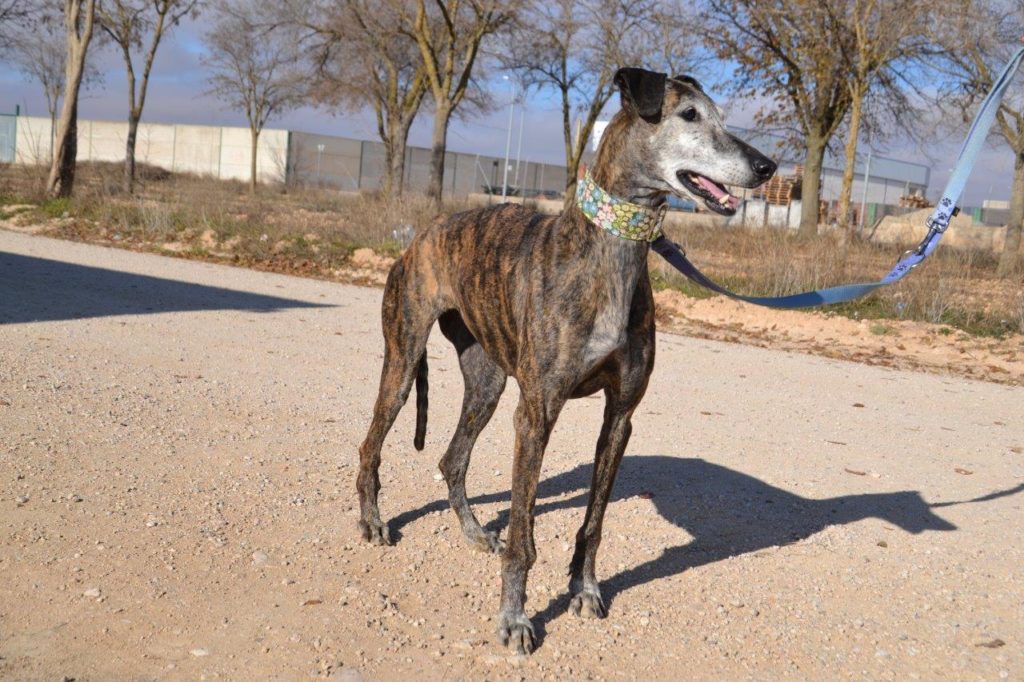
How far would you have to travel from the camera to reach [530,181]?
63.8 m

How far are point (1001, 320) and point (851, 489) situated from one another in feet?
29.8

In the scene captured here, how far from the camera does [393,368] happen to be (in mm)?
4828

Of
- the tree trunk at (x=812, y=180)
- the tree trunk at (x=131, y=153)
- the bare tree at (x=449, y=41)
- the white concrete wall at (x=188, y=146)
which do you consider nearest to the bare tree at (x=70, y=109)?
the tree trunk at (x=131, y=153)

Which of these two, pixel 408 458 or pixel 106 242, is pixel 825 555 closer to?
pixel 408 458

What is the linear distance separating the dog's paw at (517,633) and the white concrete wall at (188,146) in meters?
50.9

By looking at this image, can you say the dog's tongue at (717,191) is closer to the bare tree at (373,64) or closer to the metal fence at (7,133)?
the bare tree at (373,64)

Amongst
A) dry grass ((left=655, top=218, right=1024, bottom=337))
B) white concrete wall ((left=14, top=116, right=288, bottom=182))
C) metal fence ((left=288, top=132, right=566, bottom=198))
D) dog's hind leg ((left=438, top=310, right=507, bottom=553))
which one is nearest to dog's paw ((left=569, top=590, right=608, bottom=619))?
dog's hind leg ((left=438, top=310, right=507, bottom=553))

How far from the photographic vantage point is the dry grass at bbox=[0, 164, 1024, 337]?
48.8ft

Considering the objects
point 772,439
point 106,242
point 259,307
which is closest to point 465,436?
point 772,439

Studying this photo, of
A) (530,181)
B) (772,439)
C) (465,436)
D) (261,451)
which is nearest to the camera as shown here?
(465,436)

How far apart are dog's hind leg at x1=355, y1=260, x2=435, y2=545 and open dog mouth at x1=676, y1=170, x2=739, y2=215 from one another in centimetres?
156

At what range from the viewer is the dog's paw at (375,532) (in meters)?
4.76

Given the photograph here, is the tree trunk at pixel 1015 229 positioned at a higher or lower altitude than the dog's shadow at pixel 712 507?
higher

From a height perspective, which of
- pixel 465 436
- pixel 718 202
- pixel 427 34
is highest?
pixel 427 34
